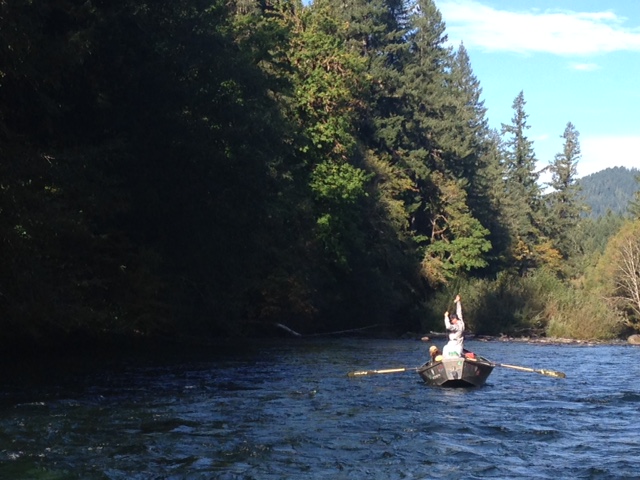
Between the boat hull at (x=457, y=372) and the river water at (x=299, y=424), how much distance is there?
325mm

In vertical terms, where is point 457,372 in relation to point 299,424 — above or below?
above

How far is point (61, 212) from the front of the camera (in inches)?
858

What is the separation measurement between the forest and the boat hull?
892 cm

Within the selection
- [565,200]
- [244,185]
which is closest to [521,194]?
[565,200]

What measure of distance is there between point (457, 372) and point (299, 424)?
748 cm

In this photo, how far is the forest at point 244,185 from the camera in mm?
22734

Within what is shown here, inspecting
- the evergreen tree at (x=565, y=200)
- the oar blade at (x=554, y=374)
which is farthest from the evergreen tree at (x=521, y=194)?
the oar blade at (x=554, y=374)

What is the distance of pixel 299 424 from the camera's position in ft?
51.7

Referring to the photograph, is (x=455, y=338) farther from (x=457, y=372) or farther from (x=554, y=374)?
(x=554, y=374)

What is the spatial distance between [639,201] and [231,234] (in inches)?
2622

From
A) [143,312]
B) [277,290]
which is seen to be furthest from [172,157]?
[277,290]

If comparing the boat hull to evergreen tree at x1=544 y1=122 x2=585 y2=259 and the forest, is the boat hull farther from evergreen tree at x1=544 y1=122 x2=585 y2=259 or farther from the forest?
evergreen tree at x1=544 y1=122 x2=585 y2=259

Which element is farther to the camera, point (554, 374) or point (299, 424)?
point (554, 374)

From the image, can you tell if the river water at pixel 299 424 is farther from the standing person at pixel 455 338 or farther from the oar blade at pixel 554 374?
the standing person at pixel 455 338
